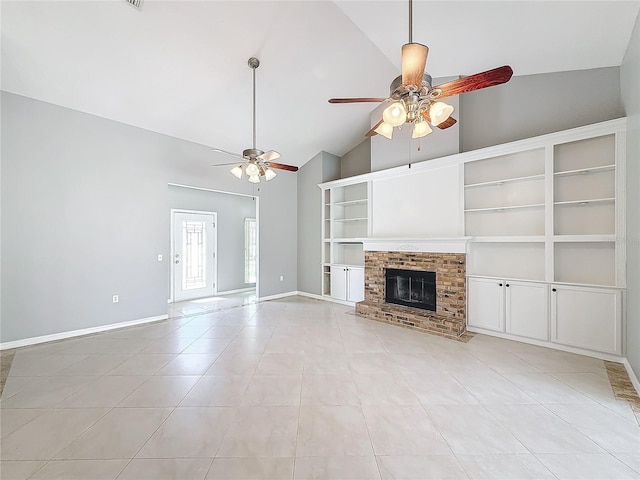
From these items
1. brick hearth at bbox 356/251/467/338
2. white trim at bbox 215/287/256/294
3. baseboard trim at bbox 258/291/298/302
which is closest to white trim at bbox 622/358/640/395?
brick hearth at bbox 356/251/467/338

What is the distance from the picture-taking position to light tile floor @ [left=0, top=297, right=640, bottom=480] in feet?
5.49

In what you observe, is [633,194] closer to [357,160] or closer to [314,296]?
[357,160]

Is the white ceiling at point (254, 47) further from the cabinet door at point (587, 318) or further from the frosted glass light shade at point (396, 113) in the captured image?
the cabinet door at point (587, 318)

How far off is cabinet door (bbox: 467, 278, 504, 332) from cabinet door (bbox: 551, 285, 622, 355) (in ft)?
1.93

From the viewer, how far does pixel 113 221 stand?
14.1 ft

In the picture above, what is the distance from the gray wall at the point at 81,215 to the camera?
11.6 feet

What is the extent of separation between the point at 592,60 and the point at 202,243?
7611mm

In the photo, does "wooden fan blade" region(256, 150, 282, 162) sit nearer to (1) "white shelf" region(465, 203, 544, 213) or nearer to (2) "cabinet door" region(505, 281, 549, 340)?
(1) "white shelf" region(465, 203, 544, 213)

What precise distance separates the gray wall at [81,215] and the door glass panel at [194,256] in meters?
1.79

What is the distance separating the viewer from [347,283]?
5.94 m

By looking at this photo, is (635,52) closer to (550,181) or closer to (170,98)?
(550,181)

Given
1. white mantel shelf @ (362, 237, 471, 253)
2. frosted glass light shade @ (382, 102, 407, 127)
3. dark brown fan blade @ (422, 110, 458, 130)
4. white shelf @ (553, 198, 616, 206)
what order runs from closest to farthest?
frosted glass light shade @ (382, 102, 407, 127), dark brown fan blade @ (422, 110, 458, 130), white shelf @ (553, 198, 616, 206), white mantel shelf @ (362, 237, 471, 253)

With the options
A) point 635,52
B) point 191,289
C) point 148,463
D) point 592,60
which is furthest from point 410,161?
point 191,289

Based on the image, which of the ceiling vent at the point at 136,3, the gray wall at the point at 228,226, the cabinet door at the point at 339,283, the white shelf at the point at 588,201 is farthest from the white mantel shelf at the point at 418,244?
the ceiling vent at the point at 136,3
